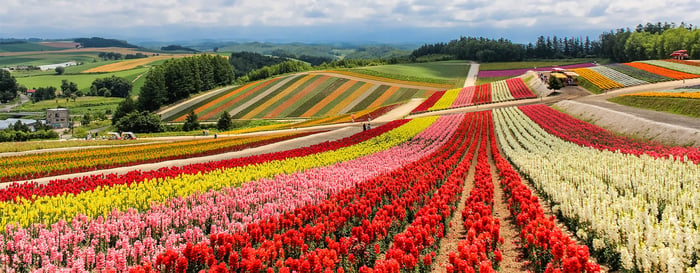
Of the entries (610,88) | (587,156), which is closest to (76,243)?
(587,156)

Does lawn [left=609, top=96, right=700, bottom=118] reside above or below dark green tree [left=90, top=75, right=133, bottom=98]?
below

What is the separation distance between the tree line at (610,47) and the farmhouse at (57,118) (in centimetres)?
13670

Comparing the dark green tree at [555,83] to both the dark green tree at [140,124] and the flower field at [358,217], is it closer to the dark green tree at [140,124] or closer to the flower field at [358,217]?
the flower field at [358,217]

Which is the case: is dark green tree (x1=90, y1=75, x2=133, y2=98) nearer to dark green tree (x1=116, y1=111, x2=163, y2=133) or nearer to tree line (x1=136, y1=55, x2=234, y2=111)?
tree line (x1=136, y1=55, x2=234, y2=111)

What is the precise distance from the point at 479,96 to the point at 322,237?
6701 centimetres

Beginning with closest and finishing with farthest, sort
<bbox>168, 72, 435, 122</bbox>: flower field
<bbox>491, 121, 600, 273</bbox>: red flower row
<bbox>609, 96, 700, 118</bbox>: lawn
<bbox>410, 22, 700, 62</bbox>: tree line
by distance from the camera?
1. <bbox>491, 121, 600, 273</bbox>: red flower row
2. <bbox>609, 96, 700, 118</bbox>: lawn
3. <bbox>168, 72, 435, 122</bbox>: flower field
4. <bbox>410, 22, 700, 62</bbox>: tree line

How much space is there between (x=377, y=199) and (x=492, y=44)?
17251 cm

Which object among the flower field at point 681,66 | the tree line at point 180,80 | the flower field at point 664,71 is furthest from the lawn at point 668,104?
the tree line at point 180,80

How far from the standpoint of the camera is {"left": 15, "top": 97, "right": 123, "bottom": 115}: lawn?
136m

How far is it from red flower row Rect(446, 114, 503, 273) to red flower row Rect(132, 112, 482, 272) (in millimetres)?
1772

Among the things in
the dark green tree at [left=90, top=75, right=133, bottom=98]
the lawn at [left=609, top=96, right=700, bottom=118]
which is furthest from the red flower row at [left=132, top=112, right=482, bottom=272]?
the dark green tree at [left=90, top=75, right=133, bottom=98]

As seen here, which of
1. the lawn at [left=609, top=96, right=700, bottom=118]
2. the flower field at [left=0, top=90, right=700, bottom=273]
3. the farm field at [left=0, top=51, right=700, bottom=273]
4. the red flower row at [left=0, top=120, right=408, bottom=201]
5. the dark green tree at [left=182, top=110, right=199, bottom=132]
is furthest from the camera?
the dark green tree at [left=182, top=110, right=199, bottom=132]

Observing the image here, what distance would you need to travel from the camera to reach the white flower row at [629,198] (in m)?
7.84

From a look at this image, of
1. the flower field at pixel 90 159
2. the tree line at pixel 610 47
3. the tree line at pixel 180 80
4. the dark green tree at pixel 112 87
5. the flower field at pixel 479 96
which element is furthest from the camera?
the dark green tree at pixel 112 87
